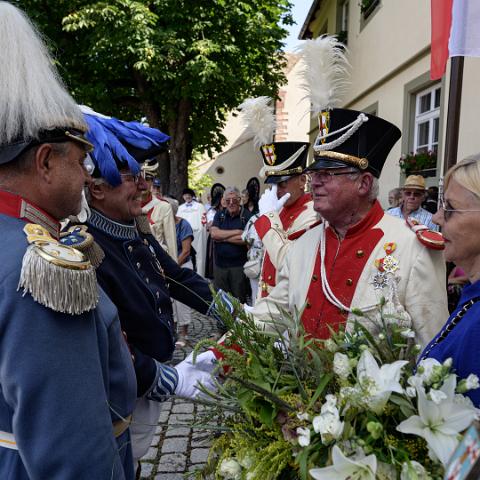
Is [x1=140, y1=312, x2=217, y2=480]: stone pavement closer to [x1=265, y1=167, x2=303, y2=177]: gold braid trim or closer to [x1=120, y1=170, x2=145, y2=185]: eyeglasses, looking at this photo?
[x1=120, y1=170, x2=145, y2=185]: eyeglasses

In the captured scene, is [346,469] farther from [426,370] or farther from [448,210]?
[448,210]

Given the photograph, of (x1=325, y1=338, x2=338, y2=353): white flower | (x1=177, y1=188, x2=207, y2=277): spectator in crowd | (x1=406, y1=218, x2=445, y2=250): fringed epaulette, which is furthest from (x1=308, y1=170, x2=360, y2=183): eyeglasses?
(x1=177, y1=188, x2=207, y2=277): spectator in crowd

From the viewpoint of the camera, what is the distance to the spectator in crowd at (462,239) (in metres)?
1.44

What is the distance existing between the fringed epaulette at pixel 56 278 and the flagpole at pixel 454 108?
264 centimetres

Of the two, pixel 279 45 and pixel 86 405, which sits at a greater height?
pixel 279 45

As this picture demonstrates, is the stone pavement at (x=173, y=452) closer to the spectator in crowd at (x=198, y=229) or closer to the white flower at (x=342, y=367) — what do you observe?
the white flower at (x=342, y=367)

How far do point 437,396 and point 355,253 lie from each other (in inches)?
54.0

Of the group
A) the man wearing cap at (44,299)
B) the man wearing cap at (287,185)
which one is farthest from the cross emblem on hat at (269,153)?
the man wearing cap at (44,299)

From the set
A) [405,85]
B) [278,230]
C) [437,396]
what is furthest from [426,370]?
[405,85]

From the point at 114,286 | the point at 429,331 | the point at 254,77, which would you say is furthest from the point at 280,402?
the point at 254,77

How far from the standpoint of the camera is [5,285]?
3.57ft

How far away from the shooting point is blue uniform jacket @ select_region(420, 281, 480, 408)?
1298mm

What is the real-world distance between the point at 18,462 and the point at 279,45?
14903 mm

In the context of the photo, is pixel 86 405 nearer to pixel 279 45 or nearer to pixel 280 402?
pixel 280 402
